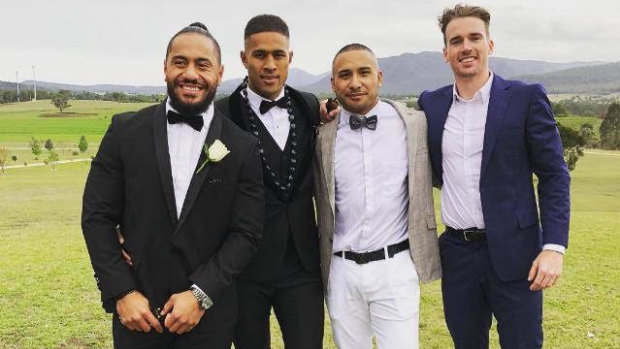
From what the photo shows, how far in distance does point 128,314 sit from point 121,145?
3.34 feet

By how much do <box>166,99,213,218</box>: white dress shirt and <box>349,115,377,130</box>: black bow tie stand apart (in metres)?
1.28

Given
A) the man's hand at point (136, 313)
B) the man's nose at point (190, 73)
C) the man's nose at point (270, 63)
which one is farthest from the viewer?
the man's nose at point (270, 63)

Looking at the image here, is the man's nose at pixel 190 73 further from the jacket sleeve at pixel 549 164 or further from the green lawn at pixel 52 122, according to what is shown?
the green lawn at pixel 52 122

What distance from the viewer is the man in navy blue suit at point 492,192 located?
418 centimetres

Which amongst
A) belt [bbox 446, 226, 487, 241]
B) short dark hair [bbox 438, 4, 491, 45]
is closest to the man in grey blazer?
belt [bbox 446, 226, 487, 241]

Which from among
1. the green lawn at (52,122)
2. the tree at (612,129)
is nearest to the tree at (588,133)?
the tree at (612,129)

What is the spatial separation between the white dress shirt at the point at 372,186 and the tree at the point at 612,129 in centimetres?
7522

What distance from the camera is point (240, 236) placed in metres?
3.56

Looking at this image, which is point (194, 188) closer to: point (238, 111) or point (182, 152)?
point (182, 152)

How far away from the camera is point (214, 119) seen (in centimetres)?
363

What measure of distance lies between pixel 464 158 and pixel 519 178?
44 cm

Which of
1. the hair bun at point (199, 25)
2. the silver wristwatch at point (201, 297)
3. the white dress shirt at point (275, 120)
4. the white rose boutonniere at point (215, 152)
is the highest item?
the hair bun at point (199, 25)

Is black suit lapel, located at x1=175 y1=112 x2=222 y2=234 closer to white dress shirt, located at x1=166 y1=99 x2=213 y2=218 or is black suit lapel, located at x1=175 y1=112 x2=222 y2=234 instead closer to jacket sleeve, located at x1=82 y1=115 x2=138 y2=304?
white dress shirt, located at x1=166 y1=99 x2=213 y2=218

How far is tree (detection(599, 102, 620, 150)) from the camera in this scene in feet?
229
